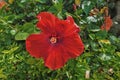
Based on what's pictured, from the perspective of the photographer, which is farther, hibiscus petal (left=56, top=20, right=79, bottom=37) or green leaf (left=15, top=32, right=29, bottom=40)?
green leaf (left=15, top=32, right=29, bottom=40)

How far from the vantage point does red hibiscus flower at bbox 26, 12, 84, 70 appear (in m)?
1.95

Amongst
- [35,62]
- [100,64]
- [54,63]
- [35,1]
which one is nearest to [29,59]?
[35,62]

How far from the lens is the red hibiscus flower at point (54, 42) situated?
76.7 inches

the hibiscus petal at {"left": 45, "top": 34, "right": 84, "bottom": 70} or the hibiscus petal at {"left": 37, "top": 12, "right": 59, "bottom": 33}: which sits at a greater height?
the hibiscus petal at {"left": 37, "top": 12, "right": 59, "bottom": 33}

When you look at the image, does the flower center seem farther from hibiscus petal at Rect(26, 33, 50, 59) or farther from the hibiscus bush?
the hibiscus bush

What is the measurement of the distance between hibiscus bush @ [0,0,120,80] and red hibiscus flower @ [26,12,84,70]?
12cm

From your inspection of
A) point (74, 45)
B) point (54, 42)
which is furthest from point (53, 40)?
point (74, 45)

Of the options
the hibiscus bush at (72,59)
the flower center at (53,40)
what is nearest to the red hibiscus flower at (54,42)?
the flower center at (53,40)

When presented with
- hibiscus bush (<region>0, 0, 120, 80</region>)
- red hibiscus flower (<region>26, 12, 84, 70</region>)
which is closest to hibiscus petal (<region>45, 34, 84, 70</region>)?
red hibiscus flower (<region>26, 12, 84, 70</region>)

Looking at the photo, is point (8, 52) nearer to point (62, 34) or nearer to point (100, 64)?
point (62, 34)

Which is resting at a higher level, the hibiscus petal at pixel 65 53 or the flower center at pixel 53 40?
the flower center at pixel 53 40

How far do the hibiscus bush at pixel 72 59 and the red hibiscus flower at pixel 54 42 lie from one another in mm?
120

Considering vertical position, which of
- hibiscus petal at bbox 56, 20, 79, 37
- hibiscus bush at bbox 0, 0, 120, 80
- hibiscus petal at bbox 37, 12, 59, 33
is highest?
hibiscus petal at bbox 37, 12, 59, 33

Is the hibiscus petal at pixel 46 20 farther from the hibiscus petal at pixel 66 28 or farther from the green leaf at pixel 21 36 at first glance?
the green leaf at pixel 21 36
